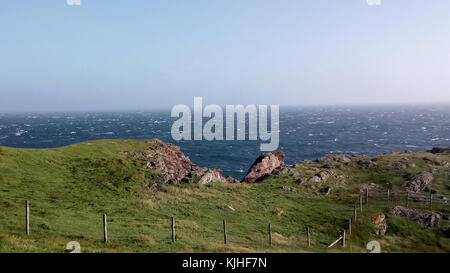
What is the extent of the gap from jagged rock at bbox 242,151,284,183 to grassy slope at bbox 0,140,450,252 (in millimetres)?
12722

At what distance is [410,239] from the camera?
33.8m

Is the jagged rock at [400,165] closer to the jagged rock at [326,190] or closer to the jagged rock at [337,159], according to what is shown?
the jagged rock at [337,159]

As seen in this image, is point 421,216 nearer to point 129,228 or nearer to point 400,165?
point 400,165

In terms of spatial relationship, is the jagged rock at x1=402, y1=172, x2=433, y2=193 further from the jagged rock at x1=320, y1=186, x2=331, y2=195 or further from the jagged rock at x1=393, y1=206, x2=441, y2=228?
the jagged rock at x1=320, y1=186, x2=331, y2=195

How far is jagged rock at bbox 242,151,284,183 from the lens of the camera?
66250 millimetres

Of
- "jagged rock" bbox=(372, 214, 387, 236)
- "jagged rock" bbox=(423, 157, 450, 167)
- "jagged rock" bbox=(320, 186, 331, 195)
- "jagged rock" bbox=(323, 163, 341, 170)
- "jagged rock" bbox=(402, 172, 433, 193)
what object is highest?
"jagged rock" bbox=(423, 157, 450, 167)

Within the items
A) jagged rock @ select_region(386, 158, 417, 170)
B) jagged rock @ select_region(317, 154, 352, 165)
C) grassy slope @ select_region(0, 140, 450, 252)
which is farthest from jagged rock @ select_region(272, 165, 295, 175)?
jagged rock @ select_region(386, 158, 417, 170)

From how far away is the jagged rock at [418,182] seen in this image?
161 feet

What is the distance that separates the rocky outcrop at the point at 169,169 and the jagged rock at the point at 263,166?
13407mm

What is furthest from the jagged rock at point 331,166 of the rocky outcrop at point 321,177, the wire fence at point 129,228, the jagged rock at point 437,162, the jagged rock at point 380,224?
the jagged rock at point 380,224

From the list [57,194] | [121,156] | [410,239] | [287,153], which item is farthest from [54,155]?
[287,153]

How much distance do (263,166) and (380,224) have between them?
3541 cm

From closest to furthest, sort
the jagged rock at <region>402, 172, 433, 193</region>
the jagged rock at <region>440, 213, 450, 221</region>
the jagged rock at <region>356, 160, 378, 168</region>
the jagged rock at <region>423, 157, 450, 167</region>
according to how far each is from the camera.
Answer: the jagged rock at <region>440, 213, 450, 221</region>, the jagged rock at <region>402, 172, 433, 193</region>, the jagged rock at <region>423, 157, 450, 167</region>, the jagged rock at <region>356, 160, 378, 168</region>

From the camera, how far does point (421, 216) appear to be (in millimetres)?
A: 37625
